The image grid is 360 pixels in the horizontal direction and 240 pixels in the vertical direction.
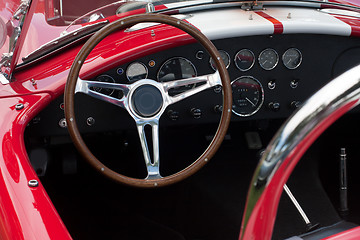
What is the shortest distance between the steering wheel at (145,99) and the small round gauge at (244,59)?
43cm

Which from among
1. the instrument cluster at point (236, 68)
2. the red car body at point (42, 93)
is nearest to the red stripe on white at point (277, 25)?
the red car body at point (42, 93)

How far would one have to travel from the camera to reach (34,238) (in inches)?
47.5

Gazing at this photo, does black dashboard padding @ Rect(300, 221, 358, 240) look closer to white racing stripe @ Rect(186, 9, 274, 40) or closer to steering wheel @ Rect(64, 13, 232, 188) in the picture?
steering wheel @ Rect(64, 13, 232, 188)

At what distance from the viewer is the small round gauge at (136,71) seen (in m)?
1.98

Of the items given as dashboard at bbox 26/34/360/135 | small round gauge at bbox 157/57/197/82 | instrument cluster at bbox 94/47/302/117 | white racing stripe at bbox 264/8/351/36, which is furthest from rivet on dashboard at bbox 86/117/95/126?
white racing stripe at bbox 264/8/351/36

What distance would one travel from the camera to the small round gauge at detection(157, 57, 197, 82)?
206cm

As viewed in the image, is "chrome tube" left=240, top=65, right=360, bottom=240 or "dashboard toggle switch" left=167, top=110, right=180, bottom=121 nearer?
"chrome tube" left=240, top=65, right=360, bottom=240

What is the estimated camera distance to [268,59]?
2.28m

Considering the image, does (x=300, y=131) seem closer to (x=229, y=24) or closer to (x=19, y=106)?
(x=19, y=106)

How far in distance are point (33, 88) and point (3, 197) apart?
58cm

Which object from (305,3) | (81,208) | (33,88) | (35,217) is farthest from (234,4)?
(35,217)

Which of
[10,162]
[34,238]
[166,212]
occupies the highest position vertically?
[10,162]

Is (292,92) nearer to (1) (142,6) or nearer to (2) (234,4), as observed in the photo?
(2) (234,4)

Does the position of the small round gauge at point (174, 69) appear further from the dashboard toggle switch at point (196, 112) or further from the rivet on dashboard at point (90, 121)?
the rivet on dashboard at point (90, 121)
